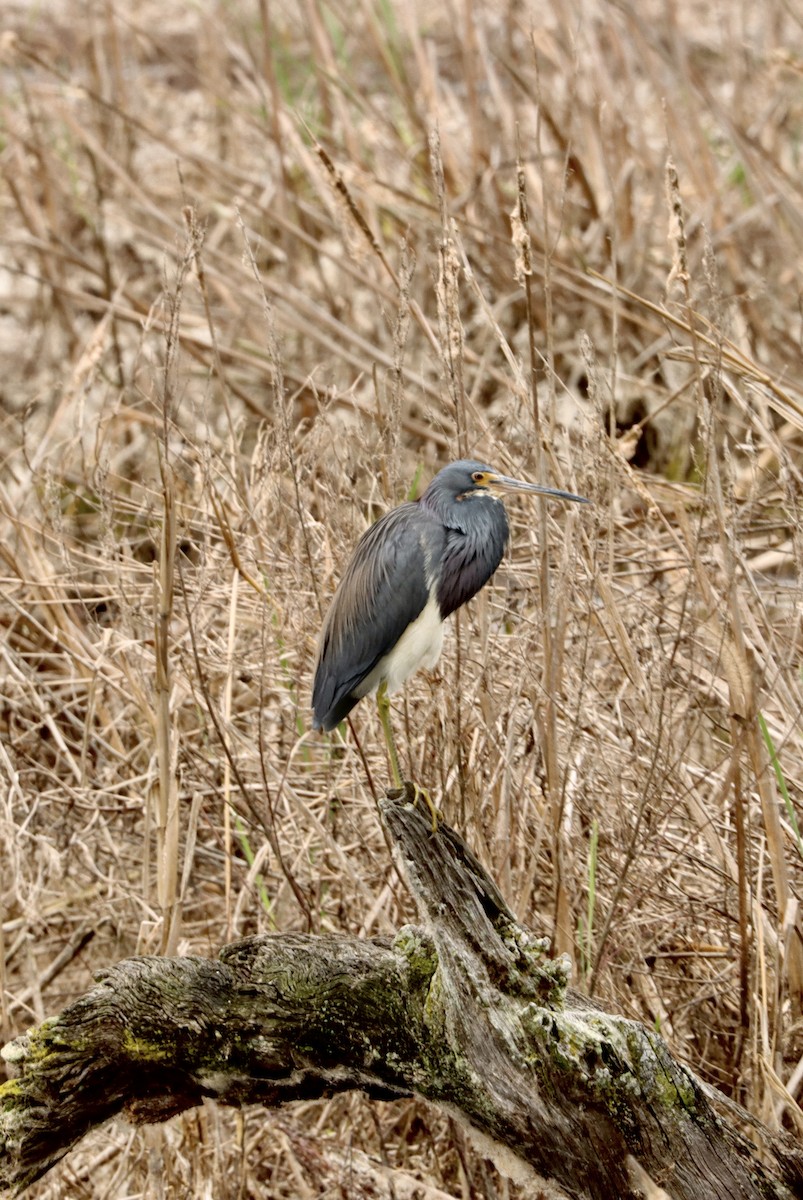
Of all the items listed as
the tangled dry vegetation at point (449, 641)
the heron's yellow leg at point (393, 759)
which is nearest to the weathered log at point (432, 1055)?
the heron's yellow leg at point (393, 759)

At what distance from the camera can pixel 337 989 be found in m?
2.32

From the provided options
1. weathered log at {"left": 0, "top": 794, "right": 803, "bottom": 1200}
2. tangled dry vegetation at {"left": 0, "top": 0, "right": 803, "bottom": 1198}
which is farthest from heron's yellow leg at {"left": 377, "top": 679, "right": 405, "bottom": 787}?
weathered log at {"left": 0, "top": 794, "right": 803, "bottom": 1200}

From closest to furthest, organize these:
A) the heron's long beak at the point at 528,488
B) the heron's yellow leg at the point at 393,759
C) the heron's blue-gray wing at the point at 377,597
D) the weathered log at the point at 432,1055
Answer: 1. the weathered log at the point at 432,1055
2. the heron's yellow leg at the point at 393,759
3. the heron's long beak at the point at 528,488
4. the heron's blue-gray wing at the point at 377,597

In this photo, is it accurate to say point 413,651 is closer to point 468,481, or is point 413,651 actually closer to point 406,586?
point 406,586

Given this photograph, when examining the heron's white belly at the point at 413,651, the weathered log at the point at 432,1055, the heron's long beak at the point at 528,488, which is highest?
the heron's long beak at the point at 528,488

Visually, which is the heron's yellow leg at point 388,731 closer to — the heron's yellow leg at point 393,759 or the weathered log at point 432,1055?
the heron's yellow leg at point 393,759

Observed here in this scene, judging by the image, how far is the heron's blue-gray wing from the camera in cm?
279

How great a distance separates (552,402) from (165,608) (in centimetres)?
81

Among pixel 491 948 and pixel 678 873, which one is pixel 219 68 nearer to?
pixel 678 873

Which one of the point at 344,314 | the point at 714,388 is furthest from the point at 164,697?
the point at 344,314

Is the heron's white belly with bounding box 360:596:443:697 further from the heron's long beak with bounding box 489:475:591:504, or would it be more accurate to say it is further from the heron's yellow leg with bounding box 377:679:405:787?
the heron's long beak with bounding box 489:475:591:504

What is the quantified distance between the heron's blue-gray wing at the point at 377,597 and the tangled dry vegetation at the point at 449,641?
0.13 metres

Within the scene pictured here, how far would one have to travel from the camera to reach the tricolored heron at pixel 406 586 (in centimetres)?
280

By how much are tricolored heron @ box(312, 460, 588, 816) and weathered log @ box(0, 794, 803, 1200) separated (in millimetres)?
527
